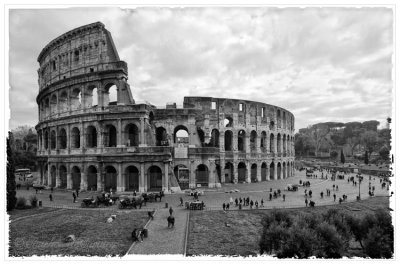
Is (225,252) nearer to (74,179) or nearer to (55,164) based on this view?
(74,179)

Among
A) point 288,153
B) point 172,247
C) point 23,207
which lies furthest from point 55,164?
point 288,153

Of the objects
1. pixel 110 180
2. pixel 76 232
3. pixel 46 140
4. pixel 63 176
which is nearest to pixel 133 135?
pixel 110 180

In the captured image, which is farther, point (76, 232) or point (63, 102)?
point (63, 102)

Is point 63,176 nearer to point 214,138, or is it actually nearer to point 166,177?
point 166,177

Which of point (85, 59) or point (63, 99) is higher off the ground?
point (85, 59)

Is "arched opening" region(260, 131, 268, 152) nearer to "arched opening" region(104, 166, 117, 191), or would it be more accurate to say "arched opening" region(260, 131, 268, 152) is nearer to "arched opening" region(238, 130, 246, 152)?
"arched opening" region(238, 130, 246, 152)

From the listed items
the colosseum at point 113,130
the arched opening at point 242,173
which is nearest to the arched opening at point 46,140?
the colosseum at point 113,130
